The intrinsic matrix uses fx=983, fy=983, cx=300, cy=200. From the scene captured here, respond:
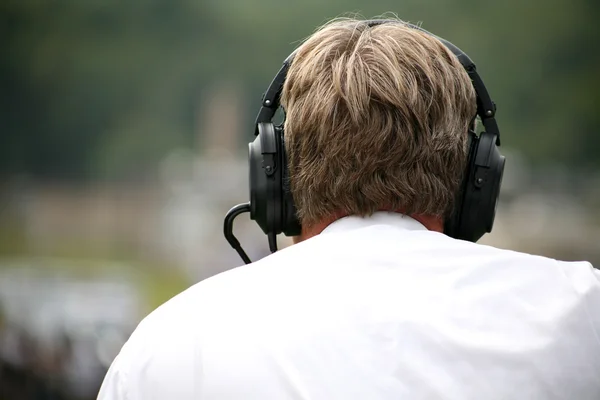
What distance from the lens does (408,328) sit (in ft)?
3.73

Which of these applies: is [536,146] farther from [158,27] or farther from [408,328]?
[408,328]

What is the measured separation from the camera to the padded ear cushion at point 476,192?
1.54 metres

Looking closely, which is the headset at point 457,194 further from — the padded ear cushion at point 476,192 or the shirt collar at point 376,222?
the shirt collar at point 376,222

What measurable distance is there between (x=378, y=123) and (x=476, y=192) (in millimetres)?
285

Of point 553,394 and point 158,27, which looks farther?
point 158,27

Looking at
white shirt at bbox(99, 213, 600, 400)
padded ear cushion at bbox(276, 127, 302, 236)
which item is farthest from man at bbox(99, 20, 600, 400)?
padded ear cushion at bbox(276, 127, 302, 236)

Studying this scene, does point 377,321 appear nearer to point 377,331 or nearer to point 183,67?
point 377,331

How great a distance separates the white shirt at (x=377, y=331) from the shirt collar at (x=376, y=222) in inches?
4.6

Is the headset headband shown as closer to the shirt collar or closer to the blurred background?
the shirt collar

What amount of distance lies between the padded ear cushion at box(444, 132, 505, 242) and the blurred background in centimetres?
2104

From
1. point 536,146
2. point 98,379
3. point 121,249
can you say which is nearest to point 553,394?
point 98,379

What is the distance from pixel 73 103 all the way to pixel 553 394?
167 ft

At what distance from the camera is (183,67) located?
50.9m

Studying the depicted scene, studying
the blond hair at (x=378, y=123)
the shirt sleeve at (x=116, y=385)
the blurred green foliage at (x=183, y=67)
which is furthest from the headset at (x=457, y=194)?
the blurred green foliage at (x=183, y=67)
